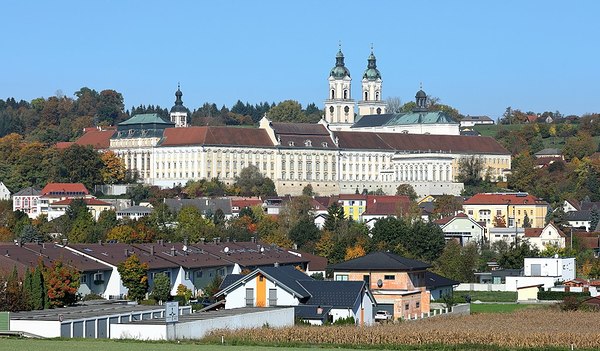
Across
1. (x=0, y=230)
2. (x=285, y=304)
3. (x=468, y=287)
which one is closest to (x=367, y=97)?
(x=0, y=230)

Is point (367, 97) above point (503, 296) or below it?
above

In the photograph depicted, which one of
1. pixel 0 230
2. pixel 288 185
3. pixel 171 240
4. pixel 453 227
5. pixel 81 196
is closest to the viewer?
pixel 171 240

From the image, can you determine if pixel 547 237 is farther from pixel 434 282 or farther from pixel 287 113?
pixel 287 113

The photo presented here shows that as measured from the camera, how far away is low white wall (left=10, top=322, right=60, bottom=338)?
1558 inches

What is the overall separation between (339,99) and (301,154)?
28.7 metres

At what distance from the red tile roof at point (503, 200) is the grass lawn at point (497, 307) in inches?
2314

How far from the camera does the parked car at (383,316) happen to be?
49.6 metres

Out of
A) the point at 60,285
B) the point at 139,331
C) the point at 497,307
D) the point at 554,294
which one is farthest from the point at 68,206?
the point at 139,331

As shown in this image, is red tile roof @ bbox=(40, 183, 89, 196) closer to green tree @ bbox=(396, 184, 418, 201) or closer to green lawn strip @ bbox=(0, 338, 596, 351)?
green tree @ bbox=(396, 184, 418, 201)

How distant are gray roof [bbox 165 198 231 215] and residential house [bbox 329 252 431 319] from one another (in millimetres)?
60967

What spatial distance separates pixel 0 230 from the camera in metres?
93.4

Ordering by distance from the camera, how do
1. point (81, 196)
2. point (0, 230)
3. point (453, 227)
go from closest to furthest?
point (0, 230), point (453, 227), point (81, 196)

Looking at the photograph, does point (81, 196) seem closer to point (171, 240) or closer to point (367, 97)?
point (171, 240)

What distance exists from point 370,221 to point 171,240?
1329 inches
